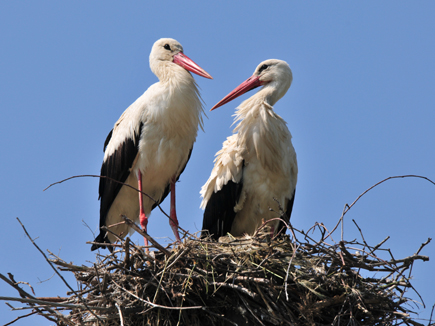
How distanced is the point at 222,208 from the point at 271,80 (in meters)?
1.42

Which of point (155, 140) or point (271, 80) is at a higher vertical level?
point (271, 80)

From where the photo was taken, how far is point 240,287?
3.74 meters

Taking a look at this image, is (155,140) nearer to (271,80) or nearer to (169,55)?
(169,55)

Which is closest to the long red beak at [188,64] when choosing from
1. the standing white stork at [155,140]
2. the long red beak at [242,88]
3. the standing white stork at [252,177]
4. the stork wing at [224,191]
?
the standing white stork at [155,140]

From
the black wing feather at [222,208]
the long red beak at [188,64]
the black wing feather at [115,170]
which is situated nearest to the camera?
the black wing feather at [222,208]

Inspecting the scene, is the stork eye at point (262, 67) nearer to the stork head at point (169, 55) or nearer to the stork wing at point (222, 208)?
the stork head at point (169, 55)

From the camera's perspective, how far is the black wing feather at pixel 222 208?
16.8 ft

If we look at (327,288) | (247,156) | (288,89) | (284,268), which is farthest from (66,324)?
(288,89)

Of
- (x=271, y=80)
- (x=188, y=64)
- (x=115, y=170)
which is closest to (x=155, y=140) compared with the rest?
(x=115, y=170)

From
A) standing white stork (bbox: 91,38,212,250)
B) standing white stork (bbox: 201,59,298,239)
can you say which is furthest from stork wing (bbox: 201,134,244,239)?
standing white stork (bbox: 91,38,212,250)

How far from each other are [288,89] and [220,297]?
255 cm

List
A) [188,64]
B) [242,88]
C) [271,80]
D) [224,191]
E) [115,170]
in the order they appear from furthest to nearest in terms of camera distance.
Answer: [242,88] → [271,80] → [188,64] → [115,170] → [224,191]

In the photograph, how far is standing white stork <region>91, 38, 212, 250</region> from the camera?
5223 mm

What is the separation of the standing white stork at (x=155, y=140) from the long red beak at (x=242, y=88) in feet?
1.70
